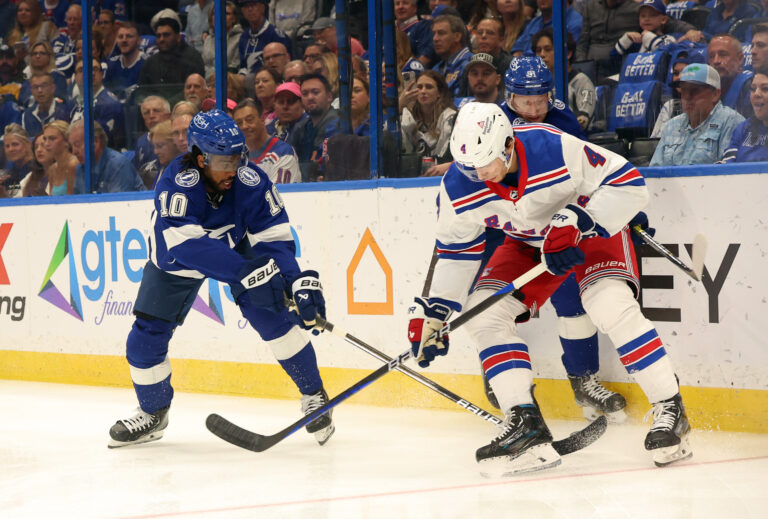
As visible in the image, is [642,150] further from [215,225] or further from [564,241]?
[215,225]

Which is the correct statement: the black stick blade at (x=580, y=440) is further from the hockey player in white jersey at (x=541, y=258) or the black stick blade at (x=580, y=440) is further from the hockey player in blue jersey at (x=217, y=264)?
the hockey player in blue jersey at (x=217, y=264)

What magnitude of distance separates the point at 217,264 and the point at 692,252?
1576 millimetres

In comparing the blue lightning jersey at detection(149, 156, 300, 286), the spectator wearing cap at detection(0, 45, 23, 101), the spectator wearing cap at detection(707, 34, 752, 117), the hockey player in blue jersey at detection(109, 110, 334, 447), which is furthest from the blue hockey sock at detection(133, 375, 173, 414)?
the spectator wearing cap at detection(0, 45, 23, 101)

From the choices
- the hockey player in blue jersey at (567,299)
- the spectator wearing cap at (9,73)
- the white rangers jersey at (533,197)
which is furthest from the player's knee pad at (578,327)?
the spectator wearing cap at (9,73)

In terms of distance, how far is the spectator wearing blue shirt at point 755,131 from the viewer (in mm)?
3202

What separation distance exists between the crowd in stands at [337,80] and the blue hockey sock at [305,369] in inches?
42.0

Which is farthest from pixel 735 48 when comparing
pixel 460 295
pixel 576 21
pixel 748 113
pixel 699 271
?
pixel 460 295

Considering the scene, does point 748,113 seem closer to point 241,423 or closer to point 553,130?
point 553,130

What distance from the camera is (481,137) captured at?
2578 millimetres

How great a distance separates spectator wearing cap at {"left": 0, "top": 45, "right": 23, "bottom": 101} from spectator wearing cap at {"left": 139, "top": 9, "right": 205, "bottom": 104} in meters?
1.07

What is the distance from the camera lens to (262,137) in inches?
175

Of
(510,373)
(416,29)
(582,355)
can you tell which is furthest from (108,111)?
(510,373)

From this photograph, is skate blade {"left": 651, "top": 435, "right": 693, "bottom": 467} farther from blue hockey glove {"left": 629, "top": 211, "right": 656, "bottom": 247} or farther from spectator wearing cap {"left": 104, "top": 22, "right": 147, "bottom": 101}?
spectator wearing cap {"left": 104, "top": 22, "right": 147, "bottom": 101}

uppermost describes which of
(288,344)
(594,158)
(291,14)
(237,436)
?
(291,14)
